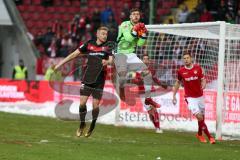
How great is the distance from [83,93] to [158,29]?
4.10 m

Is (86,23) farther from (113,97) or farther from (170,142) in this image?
(170,142)

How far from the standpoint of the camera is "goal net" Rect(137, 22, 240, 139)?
17188 millimetres

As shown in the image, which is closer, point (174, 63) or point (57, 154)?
point (57, 154)

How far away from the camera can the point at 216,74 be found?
18.3m

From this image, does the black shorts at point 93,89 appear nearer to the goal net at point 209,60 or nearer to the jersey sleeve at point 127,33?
the jersey sleeve at point 127,33

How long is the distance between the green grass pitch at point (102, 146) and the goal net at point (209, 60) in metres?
1.22

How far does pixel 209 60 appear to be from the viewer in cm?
1872

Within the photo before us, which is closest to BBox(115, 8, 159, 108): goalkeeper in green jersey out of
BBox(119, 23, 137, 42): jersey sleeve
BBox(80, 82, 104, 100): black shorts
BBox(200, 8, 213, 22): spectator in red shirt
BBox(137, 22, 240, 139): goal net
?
BBox(119, 23, 137, 42): jersey sleeve

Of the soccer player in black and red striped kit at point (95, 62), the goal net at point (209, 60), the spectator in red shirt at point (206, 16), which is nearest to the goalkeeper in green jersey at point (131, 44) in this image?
→ the soccer player in black and red striped kit at point (95, 62)

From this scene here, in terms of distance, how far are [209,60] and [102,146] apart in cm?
602

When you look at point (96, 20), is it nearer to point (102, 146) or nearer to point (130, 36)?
point (130, 36)

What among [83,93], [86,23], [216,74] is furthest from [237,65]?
[86,23]

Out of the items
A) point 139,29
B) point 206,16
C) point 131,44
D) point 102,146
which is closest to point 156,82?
point 131,44

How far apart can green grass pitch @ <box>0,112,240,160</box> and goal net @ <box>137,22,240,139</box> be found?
1.22 meters
